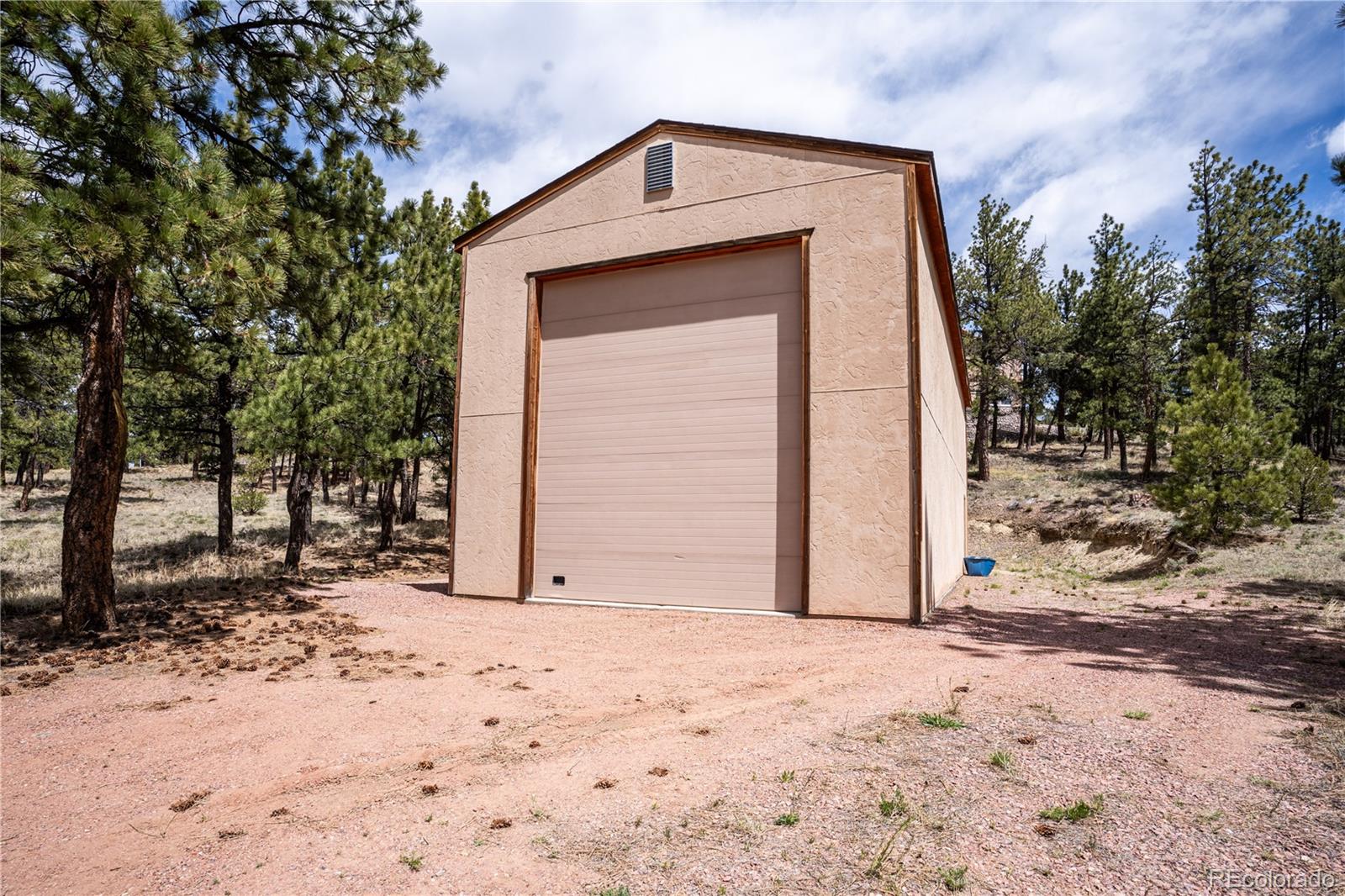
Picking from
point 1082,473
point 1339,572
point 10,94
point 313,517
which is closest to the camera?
point 10,94

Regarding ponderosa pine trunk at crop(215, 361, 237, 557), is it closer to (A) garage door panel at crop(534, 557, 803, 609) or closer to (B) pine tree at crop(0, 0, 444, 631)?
(B) pine tree at crop(0, 0, 444, 631)

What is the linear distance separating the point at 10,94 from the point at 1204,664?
10.3m

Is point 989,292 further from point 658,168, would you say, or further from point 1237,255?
point 658,168

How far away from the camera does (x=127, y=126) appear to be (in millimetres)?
5477

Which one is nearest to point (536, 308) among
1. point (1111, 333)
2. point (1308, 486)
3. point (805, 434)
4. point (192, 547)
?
point (805, 434)

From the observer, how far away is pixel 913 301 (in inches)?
313

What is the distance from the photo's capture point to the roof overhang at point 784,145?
8359 mm

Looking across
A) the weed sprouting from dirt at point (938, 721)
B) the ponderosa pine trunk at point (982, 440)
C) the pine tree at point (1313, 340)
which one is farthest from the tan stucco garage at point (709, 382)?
the pine tree at point (1313, 340)

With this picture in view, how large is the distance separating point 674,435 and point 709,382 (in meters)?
0.86

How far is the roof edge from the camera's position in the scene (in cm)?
830

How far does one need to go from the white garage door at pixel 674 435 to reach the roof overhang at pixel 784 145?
1.43 meters

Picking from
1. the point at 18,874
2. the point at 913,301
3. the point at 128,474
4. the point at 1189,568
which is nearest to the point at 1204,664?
the point at 913,301

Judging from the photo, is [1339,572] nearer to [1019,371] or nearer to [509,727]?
[509,727]

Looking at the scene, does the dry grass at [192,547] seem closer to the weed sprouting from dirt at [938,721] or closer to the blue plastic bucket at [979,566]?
the weed sprouting from dirt at [938,721]
